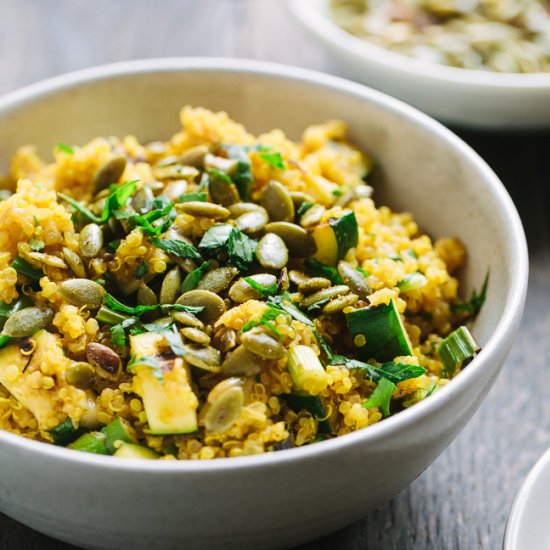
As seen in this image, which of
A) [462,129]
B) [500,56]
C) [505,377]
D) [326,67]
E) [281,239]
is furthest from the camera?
[326,67]

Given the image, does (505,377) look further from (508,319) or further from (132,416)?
(132,416)

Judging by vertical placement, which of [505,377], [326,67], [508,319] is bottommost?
[505,377]

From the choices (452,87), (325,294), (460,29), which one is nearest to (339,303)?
(325,294)

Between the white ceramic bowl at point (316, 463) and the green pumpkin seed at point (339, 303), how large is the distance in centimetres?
41

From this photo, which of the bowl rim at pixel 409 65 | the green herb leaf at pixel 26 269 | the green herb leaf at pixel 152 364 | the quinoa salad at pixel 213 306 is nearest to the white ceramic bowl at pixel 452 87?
the bowl rim at pixel 409 65

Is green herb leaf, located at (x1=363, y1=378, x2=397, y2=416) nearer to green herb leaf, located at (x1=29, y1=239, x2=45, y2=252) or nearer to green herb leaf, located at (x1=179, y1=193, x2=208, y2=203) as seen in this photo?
green herb leaf, located at (x1=179, y1=193, x2=208, y2=203)

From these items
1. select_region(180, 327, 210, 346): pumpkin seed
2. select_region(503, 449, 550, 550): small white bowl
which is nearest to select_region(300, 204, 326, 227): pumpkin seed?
select_region(180, 327, 210, 346): pumpkin seed

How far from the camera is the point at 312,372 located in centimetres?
205

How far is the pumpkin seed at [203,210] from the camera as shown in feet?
7.98

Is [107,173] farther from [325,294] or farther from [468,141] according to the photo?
[468,141]

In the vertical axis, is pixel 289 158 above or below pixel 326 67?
above

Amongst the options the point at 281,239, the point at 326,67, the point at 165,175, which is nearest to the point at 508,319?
the point at 281,239

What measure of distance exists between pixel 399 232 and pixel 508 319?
27.1 inches

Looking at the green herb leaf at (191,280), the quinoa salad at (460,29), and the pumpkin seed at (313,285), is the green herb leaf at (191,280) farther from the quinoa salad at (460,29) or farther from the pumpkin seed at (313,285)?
the quinoa salad at (460,29)
